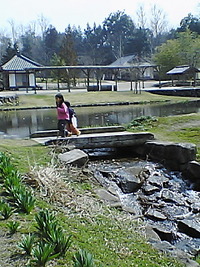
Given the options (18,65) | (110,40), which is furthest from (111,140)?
(110,40)

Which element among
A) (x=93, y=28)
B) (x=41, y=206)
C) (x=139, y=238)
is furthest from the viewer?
(x=93, y=28)

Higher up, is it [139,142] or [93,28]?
[93,28]

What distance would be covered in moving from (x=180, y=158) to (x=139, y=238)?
3.97m

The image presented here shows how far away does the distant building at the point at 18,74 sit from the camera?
34888 mm

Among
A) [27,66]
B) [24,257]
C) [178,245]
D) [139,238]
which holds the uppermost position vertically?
[27,66]

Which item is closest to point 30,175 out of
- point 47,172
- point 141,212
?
point 47,172

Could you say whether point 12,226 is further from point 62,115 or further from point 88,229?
point 62,115

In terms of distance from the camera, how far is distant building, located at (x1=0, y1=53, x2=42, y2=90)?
34.9 m

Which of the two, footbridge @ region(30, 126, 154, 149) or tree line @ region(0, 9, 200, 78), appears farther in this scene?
tree line @ region(0, 9, 200, 78)

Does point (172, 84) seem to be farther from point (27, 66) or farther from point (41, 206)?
point (41, 206)

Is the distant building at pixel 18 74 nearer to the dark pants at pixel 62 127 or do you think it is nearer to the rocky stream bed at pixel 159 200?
the dark pants at pixel 62 127

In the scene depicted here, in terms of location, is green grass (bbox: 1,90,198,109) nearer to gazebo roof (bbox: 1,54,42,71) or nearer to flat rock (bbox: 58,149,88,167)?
gazebo roof (bbox: 1,54,42,71)

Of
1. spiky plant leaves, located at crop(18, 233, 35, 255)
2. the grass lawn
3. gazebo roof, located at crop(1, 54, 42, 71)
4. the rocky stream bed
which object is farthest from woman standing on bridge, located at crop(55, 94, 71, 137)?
gazebo roof, located at crop(1, 54, 42, 71)

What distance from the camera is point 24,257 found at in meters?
2.71
